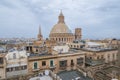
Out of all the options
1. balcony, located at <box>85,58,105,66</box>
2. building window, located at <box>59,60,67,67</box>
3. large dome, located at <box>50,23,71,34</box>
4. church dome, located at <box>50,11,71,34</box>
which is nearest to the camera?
building window, located at <box>59,60,67,67</box>

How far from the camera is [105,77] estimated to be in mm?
30312

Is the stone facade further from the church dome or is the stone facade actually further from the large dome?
A: the church dome

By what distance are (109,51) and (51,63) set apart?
79.2 feet

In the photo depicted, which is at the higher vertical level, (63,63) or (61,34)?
(61,34)

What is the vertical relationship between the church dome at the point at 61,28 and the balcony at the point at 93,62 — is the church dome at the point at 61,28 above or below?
Answer: above

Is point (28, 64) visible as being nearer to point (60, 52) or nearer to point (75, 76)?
point (60, 52)

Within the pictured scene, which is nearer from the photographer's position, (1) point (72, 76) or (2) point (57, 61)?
(1) point (72, 76)

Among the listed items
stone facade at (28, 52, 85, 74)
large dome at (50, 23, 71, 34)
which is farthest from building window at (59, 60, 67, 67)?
large dome at (50, 23, 71, 34)

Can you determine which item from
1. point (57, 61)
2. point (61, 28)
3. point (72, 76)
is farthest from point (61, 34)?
point (72, 76)

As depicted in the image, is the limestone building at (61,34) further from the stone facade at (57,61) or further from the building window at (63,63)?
the building window at (63,63)

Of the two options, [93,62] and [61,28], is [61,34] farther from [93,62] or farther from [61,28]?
[93,62]

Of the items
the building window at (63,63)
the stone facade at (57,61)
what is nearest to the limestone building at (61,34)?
the stone facade at (57,61)

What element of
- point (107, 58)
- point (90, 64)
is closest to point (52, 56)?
point (90, 64)

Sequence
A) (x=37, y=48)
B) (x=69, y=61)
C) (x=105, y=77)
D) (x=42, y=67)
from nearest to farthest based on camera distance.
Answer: (x=105, y=77)
(x=42, y=67)
(x=69, y=61)
(x=37, y=48)
